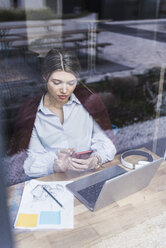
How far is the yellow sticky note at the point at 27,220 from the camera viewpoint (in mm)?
963

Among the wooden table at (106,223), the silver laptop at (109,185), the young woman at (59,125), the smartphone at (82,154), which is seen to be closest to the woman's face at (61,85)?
the young woman at (59,125)

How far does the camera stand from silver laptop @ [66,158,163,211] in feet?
3.18

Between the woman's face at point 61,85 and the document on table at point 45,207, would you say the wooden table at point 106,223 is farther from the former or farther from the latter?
the woman's face at point 61,85

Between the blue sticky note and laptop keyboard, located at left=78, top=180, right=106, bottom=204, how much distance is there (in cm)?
13

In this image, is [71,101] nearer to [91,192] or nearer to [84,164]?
[84,164]

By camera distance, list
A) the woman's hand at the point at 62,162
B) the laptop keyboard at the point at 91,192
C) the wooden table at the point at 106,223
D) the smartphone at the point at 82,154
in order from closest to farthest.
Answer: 1. the wooden table at the point at 106,223
2. the laptop keyboard at the point at 91,192
3. the woman's hand at the point at 62,162
4. the smartphone at the point at 82,154

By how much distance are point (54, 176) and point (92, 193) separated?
21 cm

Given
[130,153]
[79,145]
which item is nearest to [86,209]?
[130,153]

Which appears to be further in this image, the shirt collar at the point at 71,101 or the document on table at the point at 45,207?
the shirt collar at the point at 71,101

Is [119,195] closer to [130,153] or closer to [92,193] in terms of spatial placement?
[92,193]

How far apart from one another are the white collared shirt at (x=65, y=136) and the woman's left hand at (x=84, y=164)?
91 mm

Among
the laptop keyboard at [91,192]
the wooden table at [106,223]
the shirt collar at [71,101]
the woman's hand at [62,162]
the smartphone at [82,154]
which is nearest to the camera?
the wooden table at [106,223]

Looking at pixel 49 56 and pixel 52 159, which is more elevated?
pixel 49 56

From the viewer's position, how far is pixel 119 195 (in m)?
1.06
